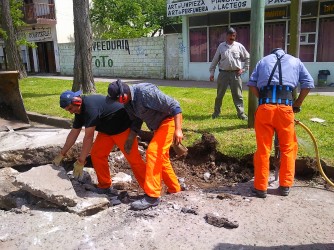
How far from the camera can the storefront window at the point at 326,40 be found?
42.6 ft

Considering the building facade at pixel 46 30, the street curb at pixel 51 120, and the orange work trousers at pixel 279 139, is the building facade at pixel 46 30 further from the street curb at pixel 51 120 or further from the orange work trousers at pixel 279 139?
the orange work trousers at pixel 279 139

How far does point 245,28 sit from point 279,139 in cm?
1178

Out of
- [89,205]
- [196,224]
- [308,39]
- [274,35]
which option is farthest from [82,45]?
[308,39]

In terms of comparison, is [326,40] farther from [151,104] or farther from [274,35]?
[151,104]

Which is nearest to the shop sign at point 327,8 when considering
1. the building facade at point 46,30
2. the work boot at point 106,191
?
the work boot at point 106,191

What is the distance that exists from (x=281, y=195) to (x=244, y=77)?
11115 millimetres

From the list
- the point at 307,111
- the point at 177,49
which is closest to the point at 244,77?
the point at 177,49

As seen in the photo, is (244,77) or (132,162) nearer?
(132,162)

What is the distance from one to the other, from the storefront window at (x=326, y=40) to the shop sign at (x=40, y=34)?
18092 mm

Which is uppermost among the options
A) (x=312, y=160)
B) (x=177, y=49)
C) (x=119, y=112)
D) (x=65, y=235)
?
(x=177, y=49)

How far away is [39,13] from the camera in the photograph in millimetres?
24844

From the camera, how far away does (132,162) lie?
14.5 feet

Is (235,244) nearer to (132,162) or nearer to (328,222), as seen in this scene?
(328,222)

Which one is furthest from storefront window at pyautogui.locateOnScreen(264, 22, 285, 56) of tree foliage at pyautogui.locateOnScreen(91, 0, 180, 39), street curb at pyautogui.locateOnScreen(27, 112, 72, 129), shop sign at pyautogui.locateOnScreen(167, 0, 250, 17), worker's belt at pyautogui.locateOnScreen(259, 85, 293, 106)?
worker's belt at pyautogui.locateOnScreen(259, 85, 293, 106)
